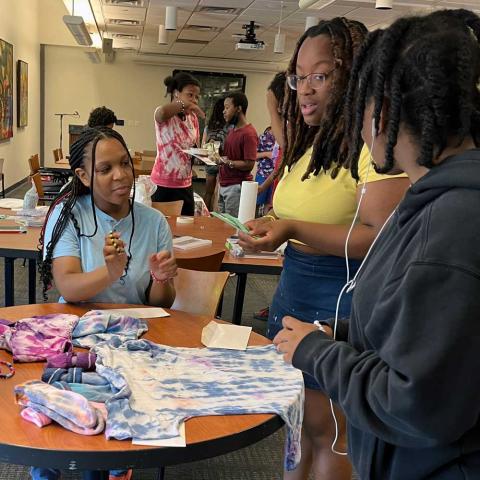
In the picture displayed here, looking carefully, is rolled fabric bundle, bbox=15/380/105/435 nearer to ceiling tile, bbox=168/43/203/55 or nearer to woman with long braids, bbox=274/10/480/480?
woman with long braids, bbox=274/10/480/480

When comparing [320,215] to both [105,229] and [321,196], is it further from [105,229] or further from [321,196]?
[105,229]

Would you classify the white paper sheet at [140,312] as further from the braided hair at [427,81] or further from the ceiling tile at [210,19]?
the ceiling tile at [210,19]

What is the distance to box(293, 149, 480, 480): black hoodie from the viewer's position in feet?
2.23

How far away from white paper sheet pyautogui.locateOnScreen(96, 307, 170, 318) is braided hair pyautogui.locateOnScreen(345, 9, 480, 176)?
3.68 feet

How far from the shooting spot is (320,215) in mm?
1564

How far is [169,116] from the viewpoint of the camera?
4273mm

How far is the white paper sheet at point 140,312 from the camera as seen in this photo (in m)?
1.75

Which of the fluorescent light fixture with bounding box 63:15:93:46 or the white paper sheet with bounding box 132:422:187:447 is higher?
the fluorescent light fixture with bounding box 63:15:93:46

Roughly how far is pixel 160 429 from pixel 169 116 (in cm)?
350

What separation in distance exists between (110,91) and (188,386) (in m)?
12.8

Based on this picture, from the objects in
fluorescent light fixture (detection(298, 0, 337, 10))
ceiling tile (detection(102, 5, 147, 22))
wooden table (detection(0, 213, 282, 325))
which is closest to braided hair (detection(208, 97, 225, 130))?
fluorescent light fixture (detection(298, 0, 337, 10))

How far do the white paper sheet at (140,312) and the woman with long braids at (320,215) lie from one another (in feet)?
1.33

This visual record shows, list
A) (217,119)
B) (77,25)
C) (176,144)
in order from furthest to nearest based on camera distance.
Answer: (77,25) < (217,119) < (176,144)

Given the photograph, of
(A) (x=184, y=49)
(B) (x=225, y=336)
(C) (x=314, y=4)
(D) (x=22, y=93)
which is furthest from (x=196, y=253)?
(A) (x=184, y=49)
